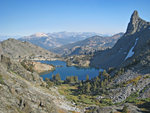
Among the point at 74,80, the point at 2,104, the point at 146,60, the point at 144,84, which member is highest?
the point at 146,60

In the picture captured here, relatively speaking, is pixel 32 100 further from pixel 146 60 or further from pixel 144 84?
pixel 146 60

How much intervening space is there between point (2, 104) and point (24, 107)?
19.8ft

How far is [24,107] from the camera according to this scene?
34.7 meters

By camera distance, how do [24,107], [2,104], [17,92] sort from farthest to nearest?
[17,92] < [24,107] < [2,104]

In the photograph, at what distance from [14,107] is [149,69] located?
305ft

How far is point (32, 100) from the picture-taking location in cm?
4028

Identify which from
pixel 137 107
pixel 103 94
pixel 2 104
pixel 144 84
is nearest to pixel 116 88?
pixel 103 94

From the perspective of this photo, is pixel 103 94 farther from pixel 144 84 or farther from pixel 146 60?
pixel 146 60

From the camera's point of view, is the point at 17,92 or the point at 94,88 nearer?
the point at 17,92

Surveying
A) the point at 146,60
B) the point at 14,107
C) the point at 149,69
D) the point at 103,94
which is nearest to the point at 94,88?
the point at 103,94

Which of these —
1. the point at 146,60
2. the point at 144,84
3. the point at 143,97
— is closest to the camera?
the point at 143,97

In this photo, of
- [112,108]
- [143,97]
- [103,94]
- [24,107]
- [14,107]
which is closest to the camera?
[14,107]

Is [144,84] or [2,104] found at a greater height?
[2,104]

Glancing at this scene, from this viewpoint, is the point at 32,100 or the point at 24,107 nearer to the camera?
the point at 24,107
